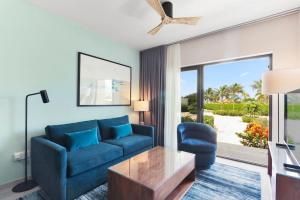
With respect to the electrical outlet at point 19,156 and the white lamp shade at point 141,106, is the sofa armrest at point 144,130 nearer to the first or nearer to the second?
the white lamp shade at point 141,106

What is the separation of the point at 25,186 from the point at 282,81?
3.46 meters

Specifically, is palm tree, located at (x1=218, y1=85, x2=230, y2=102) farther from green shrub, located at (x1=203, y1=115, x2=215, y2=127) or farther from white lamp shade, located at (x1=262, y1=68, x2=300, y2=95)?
white lamp shade, located at (x1=262, y1=68, x2=300, y2=95)

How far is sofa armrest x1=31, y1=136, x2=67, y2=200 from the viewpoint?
1.63 m

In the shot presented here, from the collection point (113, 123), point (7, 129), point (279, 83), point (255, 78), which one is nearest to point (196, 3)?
point (279, 83)

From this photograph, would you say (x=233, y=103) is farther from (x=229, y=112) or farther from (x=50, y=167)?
(x=50, y=167)

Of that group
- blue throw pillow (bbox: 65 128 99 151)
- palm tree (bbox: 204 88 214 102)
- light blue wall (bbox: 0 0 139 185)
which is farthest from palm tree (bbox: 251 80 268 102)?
light blue wall (bbox: 0 0 139 185)

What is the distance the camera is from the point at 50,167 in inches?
68.5

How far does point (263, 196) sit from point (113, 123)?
8.13 feet

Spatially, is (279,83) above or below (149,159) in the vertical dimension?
above

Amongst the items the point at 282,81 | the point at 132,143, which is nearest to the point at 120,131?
the point at 132,143

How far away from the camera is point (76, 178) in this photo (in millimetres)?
1808

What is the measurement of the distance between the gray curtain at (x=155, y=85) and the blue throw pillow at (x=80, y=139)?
1.71 m

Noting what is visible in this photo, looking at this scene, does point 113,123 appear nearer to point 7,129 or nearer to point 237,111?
point 7,129

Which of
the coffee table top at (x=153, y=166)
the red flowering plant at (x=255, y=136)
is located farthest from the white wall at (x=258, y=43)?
the coffee table top at (x=153, y=166)
